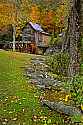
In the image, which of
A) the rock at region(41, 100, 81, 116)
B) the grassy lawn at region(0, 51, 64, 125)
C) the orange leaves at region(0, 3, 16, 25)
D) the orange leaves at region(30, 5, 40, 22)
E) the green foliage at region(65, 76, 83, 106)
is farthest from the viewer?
the orange leaves at region(30, 5, 40, 22)

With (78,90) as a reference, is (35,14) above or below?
below

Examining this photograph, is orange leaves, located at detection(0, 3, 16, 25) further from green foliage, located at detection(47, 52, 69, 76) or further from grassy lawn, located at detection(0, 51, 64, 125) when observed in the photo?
grassy lawn, located at detection(0, 51, 64, 125)

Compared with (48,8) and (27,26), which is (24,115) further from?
(27,26)

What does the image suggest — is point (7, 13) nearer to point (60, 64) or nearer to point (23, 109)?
point (60, 64)

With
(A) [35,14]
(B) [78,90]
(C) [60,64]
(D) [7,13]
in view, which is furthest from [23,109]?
(A) [35,14]

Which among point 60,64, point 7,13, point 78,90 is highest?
point 78,90

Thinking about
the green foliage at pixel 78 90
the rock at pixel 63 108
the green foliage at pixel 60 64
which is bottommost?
the green foliage at pixel 60 64

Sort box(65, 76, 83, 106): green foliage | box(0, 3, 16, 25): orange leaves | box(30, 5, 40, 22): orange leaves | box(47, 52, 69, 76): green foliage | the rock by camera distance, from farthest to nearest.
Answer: box(30, 5, 40, 22): orange leaves, box(0, 3, 16, 25): orange leaves, box(47, 52, 69, 76): green foliage, the rock, box(65, 76, 83, 106): green foliage

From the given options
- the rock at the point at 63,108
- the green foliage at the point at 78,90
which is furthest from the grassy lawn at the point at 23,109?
the green foliage at the point at 78,90

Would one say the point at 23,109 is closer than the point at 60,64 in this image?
Yes

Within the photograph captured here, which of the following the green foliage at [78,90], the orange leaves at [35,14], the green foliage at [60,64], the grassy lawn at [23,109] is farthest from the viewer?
the orange leaves at [35,14]

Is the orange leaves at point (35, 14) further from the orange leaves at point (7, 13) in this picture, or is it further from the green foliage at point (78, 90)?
the green foliage at point (78, 90)

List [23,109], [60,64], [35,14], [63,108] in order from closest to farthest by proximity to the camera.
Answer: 1. [63,108]
2. [23,109]
3. [60,64]
4. [35,14]

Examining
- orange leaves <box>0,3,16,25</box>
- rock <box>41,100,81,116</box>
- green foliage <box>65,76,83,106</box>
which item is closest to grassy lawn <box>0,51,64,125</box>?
rock <box>41,100,81,116</box>
